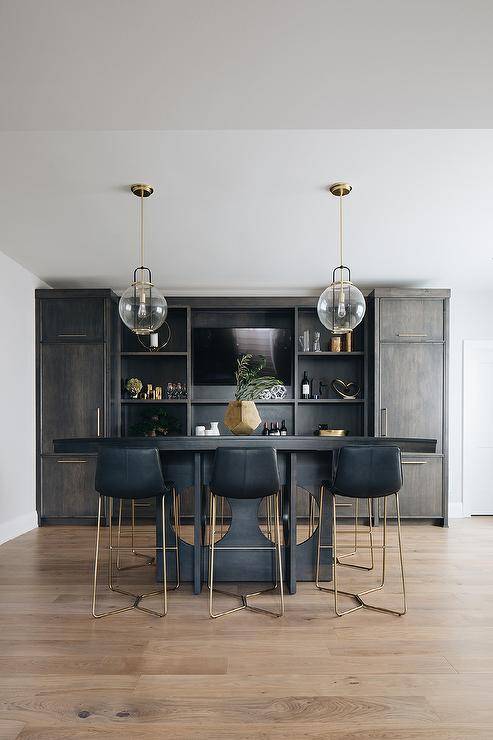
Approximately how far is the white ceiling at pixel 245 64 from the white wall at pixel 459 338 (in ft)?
15.3

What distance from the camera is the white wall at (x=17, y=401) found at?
5480mm

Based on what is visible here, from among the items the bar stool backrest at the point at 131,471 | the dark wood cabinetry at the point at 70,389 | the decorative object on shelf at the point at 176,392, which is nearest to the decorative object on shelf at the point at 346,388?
the decorative object on shelf at the point at 176,392

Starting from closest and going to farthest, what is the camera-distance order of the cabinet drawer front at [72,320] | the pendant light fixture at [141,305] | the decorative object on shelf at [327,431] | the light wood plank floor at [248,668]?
the light wood plank floor at [248,668] → the pendant light fixture at [141,305] → the cabinet drawer front at [72,320] → the decorative object on shelf at [327,431]

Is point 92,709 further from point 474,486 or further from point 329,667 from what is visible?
point 474,486

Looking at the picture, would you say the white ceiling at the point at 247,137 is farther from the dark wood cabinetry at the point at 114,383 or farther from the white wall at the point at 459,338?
the white wall at the point at 459,338

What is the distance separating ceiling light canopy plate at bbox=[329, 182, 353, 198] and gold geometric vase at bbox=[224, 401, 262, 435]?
1.51 meters

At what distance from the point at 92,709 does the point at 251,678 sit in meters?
0.71

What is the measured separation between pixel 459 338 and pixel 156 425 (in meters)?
3.64

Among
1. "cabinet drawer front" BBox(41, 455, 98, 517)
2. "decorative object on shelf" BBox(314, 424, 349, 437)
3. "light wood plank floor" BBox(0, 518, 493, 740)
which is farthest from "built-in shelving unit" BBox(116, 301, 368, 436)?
"light wood plank floor" BBox(0, 518, 493, 740)

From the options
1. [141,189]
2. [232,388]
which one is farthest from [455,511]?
[141,189]

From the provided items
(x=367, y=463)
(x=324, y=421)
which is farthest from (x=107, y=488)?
(x=324, y=421)

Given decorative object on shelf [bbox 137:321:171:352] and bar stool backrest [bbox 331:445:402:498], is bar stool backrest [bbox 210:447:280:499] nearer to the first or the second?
bar stool backrest [bbox 331:445:402:498]

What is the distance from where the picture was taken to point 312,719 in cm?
233

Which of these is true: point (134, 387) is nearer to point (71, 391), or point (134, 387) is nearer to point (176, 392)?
point (176, 392)
